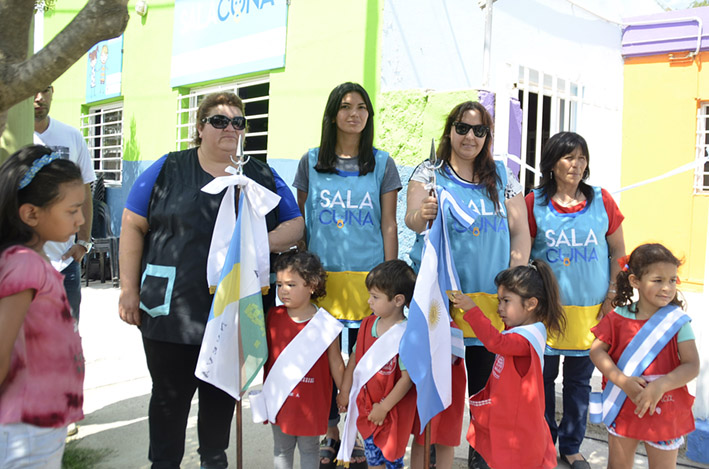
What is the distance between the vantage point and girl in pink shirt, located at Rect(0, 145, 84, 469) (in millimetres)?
1798

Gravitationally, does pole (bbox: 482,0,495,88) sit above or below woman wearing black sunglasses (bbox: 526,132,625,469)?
above

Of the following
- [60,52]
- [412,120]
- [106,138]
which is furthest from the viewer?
[106,138]

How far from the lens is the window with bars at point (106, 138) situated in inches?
394

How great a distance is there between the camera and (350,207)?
3107 millimetres

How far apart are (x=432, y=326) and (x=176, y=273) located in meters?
1.17

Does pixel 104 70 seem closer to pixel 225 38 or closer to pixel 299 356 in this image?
pixel 225 38

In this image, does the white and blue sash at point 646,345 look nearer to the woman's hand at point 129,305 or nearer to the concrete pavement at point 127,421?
the concrete pavement at point 127,421

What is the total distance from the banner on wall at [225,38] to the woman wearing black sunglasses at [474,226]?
4.15m

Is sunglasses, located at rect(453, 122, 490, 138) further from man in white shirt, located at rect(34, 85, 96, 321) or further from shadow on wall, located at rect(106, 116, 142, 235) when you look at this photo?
shadow on wall, located at rect(106, 116, 142, 235)

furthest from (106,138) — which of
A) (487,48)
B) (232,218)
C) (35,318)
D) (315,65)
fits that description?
(35,318)

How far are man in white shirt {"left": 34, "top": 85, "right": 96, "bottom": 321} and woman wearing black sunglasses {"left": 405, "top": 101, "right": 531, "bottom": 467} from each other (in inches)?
77.8

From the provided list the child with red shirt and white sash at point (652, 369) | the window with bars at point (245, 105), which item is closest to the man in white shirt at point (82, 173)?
the child with red shirt and white sash at point (652, 369)

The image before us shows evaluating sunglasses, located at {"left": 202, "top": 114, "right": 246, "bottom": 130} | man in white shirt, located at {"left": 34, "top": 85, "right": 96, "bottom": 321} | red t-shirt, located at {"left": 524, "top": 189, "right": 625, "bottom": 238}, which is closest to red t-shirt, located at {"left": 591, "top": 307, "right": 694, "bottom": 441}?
red t-shirt, located at {"left": 524, "top": 189, "right": 625, "bottom": 238}

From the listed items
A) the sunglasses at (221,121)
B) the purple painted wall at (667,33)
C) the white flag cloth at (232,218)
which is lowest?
the white flag cloth at (232,218)
